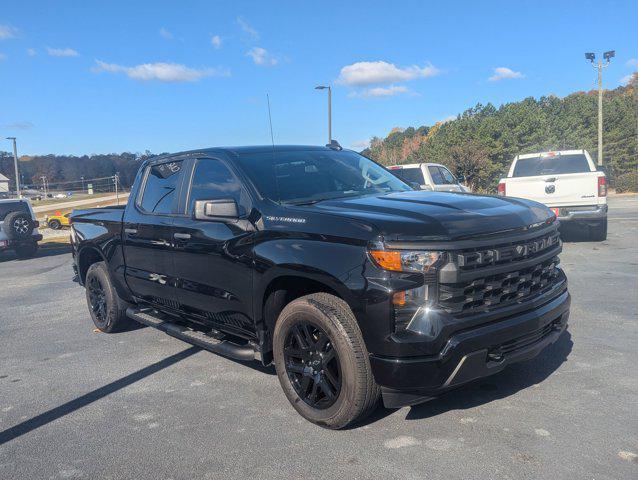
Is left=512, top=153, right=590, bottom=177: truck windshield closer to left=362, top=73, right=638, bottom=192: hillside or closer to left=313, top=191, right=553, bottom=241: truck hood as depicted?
left=313, top=191, right=553, bottom=241: truck hood

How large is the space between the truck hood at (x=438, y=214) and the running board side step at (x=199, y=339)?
122 centimetres

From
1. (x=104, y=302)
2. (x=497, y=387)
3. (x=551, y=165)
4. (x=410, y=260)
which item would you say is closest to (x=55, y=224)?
(x=551, y=165)

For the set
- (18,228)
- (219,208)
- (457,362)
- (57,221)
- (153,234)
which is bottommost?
(57,221)

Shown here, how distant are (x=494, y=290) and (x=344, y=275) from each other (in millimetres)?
905

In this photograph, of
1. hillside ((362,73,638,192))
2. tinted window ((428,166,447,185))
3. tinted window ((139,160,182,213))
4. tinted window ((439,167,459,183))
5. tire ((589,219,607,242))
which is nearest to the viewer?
tinted window ((139,160,182,213))

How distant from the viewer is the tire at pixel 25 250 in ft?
48.4

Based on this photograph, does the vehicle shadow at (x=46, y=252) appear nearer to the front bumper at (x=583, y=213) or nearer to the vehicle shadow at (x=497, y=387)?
the front bumper at (x=583, y=213)

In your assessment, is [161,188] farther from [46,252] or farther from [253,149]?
[46,252]

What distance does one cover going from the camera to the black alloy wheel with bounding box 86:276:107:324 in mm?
6309

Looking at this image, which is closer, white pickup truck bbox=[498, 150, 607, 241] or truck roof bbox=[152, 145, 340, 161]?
truck roof bbox=[152, 145, 340, 161]

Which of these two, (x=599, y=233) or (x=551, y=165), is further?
(x=551, y=165)

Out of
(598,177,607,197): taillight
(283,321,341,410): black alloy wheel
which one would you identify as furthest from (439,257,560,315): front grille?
(598,177,607,197): taillight

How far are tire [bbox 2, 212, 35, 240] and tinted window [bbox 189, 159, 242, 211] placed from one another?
1180 centimetres

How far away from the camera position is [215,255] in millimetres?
4258
